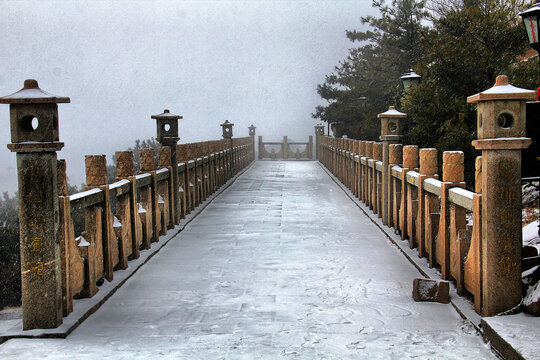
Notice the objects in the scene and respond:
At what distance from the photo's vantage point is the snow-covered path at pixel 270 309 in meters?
4.25

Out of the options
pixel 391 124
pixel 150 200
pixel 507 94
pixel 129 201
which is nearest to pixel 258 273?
pixel 129 201

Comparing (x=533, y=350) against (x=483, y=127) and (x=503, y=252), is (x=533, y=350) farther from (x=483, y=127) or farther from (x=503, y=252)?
(x=483, y=127)

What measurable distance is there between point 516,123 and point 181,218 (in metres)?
7.29

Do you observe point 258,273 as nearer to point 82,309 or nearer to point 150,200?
point 82,309

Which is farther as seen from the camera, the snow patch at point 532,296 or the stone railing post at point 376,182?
the stone railing post at point 376,182

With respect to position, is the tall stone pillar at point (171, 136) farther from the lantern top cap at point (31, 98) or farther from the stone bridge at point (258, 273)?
the lantern top cap at point (31, 98)

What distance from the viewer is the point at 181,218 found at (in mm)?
10852

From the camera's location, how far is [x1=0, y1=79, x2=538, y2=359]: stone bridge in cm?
442

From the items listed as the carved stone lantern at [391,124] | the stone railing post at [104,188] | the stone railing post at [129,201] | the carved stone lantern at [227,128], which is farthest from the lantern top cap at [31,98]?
the carved stone lantern at [227,128]

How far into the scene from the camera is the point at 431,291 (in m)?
5.37

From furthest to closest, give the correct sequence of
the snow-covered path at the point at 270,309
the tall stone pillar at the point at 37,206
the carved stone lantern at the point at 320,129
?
the carved stone lantern at the point at 320,129, the tall stone pillar at the point at 37,206, the snow-covered path at the point at 270,309

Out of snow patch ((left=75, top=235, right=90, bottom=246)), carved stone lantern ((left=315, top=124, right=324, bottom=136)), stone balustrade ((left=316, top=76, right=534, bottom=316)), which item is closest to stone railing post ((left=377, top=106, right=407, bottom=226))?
stone balustrade ((left=316, top=76, right=534, bottom=316))

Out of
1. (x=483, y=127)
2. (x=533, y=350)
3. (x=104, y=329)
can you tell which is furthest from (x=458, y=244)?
(x=104, y=329)

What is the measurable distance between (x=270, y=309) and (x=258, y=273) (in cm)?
140
